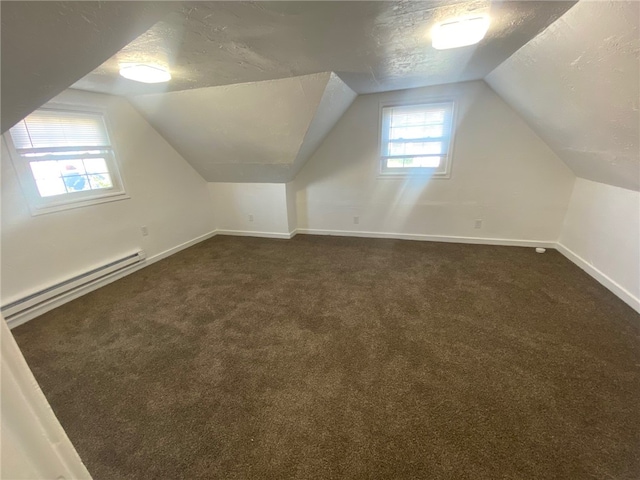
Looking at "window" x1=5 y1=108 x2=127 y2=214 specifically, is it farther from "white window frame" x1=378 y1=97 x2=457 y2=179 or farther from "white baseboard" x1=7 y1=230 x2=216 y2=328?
"white window frame" x1=378 y1=97 x2=457 y2=179

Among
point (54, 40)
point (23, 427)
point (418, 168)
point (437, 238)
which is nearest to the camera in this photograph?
point (23, 427)

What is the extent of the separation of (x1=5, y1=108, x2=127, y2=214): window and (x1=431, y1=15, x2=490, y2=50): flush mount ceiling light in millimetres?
3189

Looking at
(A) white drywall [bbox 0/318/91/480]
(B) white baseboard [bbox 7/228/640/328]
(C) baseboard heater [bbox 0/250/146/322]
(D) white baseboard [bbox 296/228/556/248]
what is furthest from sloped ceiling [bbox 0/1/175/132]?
(D) white baseboard [bbox 296/228/556/248]

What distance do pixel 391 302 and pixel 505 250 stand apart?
1.99m

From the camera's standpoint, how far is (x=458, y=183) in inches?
139

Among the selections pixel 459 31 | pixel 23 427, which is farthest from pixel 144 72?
pixel 23 427

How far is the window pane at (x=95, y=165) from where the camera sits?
2.82 meters

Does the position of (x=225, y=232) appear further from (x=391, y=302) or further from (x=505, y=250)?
(x=505, y=250)

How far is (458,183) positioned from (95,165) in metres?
4.15

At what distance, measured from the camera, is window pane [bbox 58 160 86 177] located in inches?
103

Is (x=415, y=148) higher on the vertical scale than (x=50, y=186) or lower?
higher

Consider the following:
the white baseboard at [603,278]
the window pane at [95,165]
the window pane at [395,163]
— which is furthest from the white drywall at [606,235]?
the window pane at [95,165]

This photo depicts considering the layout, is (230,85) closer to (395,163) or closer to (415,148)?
(395,163)

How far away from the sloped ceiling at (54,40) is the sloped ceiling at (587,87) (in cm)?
211
